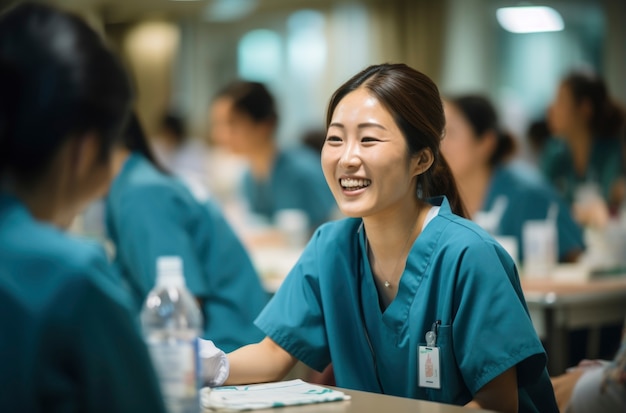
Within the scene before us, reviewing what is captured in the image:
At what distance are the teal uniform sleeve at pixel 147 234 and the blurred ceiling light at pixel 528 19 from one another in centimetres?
612

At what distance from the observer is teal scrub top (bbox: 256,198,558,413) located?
5.49 ft

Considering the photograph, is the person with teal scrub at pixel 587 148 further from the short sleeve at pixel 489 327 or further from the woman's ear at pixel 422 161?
the short sleeve at pixel 489 327

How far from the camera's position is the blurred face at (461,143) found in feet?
13.6

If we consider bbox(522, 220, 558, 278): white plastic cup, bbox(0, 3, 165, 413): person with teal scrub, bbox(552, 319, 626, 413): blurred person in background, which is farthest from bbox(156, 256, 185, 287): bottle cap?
bbox(522, 220, 558, 278): white plastic cup

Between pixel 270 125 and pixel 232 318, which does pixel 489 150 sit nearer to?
pixel 270 125

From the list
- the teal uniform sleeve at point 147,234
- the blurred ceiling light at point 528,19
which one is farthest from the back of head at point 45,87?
the blurred ceiling light at point 528,19

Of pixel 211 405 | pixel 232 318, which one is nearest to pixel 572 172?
pixel 232 318

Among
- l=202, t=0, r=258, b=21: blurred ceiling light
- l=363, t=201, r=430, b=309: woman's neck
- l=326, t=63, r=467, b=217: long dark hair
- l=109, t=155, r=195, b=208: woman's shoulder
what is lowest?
l=363, t=201, r=430, b=309: woman's neck

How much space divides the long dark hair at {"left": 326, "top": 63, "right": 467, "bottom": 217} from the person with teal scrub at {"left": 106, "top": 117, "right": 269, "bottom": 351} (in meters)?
0.81

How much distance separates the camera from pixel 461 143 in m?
4.17

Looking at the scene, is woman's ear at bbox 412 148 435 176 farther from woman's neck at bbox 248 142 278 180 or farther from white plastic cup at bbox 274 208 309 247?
woman's neck at bbox 248 142 278 180

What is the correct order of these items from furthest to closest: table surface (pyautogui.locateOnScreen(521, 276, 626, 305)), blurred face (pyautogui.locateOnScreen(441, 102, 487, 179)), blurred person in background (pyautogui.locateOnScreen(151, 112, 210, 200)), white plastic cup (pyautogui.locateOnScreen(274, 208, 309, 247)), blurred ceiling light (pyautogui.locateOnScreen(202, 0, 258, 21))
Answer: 1. blurred ceiling light (pyautogui.locateOnScreen(202, 0, 258, 21))
2. blurred person in background (pyautogui.locateOnScreen(151, 112, 210, 200))
3. white plastic cup (pyautogui.locateOnScreen(274, 208, 309, 247))
4. blurred face (pyautogui.locateOnScreen(441, 102, 487, 179))
5. table surface (pyautogui.locateOnScreen(521, 276, 626, 305))

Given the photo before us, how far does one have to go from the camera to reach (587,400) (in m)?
1.92

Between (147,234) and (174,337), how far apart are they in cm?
95
